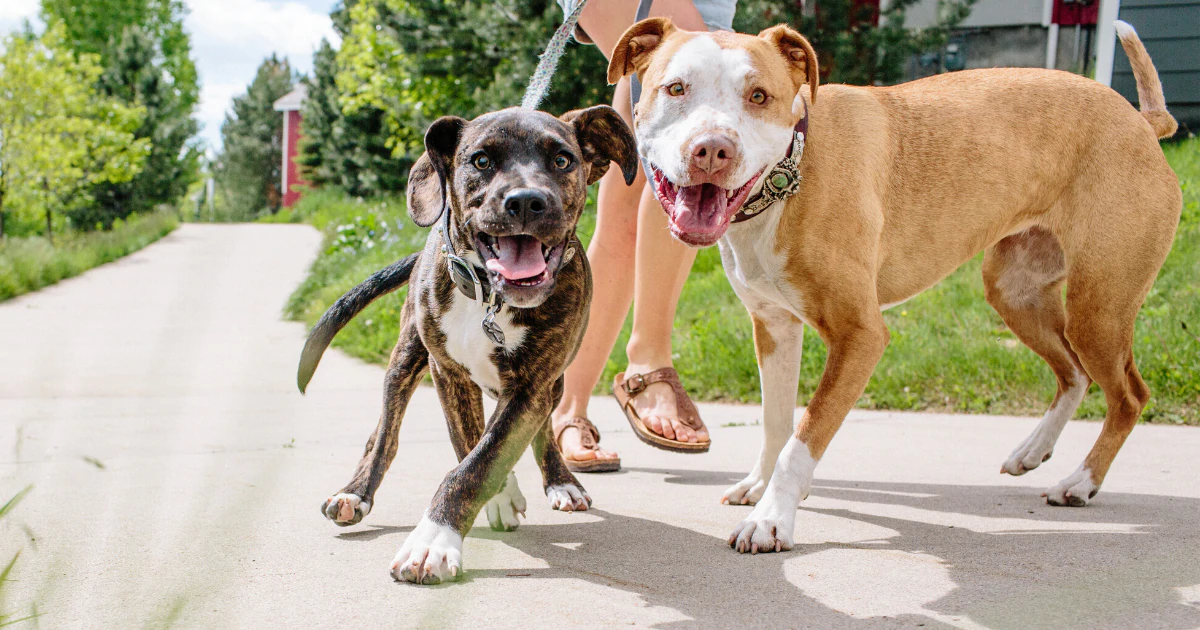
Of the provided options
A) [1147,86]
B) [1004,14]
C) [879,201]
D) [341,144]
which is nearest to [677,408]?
[879,201]

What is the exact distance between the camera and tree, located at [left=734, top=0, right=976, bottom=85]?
35.9ft

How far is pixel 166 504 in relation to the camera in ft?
9.93

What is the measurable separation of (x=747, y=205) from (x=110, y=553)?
192 cm

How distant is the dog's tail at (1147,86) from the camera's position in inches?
139

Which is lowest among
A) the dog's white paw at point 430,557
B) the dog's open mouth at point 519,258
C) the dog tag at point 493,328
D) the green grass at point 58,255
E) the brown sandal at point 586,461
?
the green grass at point 58,255

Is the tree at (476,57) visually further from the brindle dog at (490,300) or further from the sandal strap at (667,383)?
the brindle dog at (490,300)

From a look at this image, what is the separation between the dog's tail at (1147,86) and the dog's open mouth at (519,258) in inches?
90.6

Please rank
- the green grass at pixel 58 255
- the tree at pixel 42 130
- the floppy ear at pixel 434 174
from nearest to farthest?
the floppy ear at pixel 434 174 → the green grass at pixel 58 255 → the tree at pixel 42 130

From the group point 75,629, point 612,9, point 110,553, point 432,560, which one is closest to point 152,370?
point 75,629

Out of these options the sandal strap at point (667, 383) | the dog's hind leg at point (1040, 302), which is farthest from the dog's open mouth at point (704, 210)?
the dog's hind leg at point (1040, 302)

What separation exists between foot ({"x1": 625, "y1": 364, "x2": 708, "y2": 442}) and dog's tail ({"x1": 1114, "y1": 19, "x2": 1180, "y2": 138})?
196 cm

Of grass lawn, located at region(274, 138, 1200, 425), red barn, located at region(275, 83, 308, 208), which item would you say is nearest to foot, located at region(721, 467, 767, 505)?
grass lawn, located at region(274, 138, 1200, 425)

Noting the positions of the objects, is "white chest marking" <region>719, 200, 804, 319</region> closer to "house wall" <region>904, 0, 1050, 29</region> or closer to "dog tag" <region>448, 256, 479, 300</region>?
"dog tag" <region>448, 256, 479, 300</region>

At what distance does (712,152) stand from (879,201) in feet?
2.55
